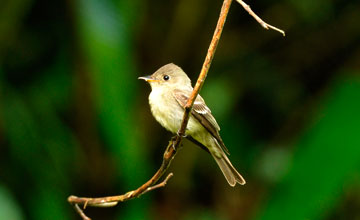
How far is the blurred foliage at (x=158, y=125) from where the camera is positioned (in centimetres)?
373

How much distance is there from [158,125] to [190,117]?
1.69 meters

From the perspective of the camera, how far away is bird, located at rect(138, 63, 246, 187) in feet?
9.45

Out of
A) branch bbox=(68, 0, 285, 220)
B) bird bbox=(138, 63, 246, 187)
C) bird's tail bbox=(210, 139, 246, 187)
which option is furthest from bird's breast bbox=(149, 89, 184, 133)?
branch bbox=(68, 0, 285, 220)

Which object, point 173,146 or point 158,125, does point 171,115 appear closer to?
point 173,146

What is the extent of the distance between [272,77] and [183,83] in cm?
175

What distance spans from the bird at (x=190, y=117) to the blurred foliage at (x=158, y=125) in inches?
18.1

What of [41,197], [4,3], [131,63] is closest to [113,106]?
[131,63]

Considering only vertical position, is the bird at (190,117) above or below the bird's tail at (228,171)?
above

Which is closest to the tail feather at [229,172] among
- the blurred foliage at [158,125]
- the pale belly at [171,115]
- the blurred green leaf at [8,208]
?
the pale belly at [171,115]

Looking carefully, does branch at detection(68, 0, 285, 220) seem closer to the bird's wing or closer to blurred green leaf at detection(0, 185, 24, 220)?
the bird's wing

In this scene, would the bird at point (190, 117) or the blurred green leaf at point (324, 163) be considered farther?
the blurred green leaf at point (324, 163)

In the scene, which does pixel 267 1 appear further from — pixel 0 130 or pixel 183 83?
pixel 0 130

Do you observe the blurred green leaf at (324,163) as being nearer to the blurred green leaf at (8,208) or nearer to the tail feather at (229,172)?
the tail feather at (229,172)

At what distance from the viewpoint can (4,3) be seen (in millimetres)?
Result: 4188
